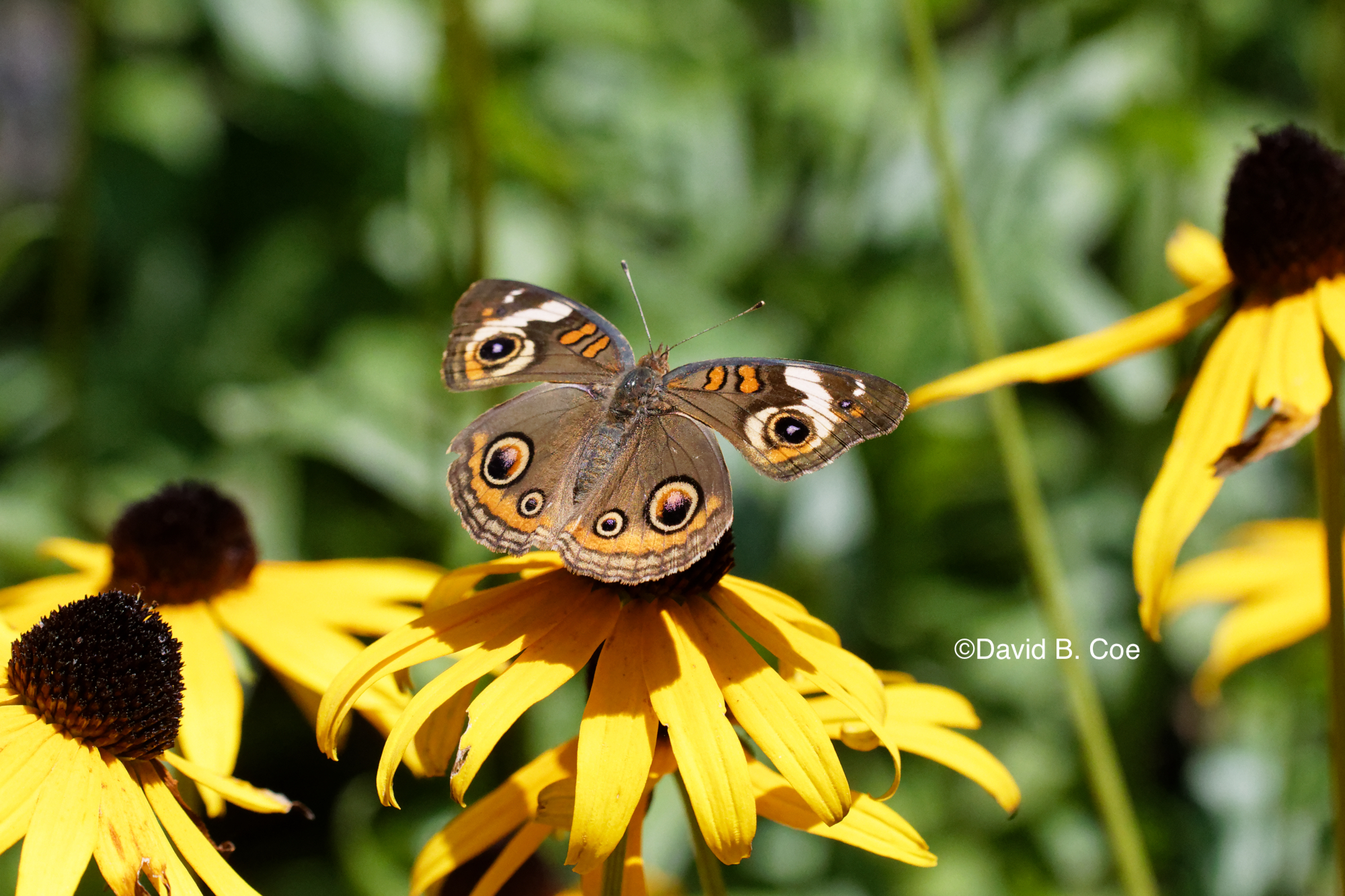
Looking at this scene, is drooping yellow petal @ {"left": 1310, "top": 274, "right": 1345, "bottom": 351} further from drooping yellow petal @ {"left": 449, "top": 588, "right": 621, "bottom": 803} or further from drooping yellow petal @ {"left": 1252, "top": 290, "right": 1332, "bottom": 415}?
drooping yellow petal @ {"left": 449, "top": 588, "right": 621, "bottom": 803}

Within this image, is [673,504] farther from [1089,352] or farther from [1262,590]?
[1262,590]

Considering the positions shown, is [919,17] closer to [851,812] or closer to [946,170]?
[946,170]

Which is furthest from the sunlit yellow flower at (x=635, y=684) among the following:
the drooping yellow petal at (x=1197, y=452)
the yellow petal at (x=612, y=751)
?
the drooping yellow petal at (x=1197, y=452)

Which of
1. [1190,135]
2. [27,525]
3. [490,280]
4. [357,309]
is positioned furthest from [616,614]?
[357,309]

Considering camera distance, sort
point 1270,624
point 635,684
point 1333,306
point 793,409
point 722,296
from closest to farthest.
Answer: point 635,684 → point 793,409 → point 1333,306 → point 1270,624 → point 722,296

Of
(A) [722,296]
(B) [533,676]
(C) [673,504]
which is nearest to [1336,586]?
(C) [673,504]

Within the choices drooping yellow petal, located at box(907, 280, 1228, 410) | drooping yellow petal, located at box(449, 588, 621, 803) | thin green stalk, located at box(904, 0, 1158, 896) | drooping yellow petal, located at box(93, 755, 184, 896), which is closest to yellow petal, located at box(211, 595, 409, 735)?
drooping yellow petal, located at box(449, 588, 621, 803)
